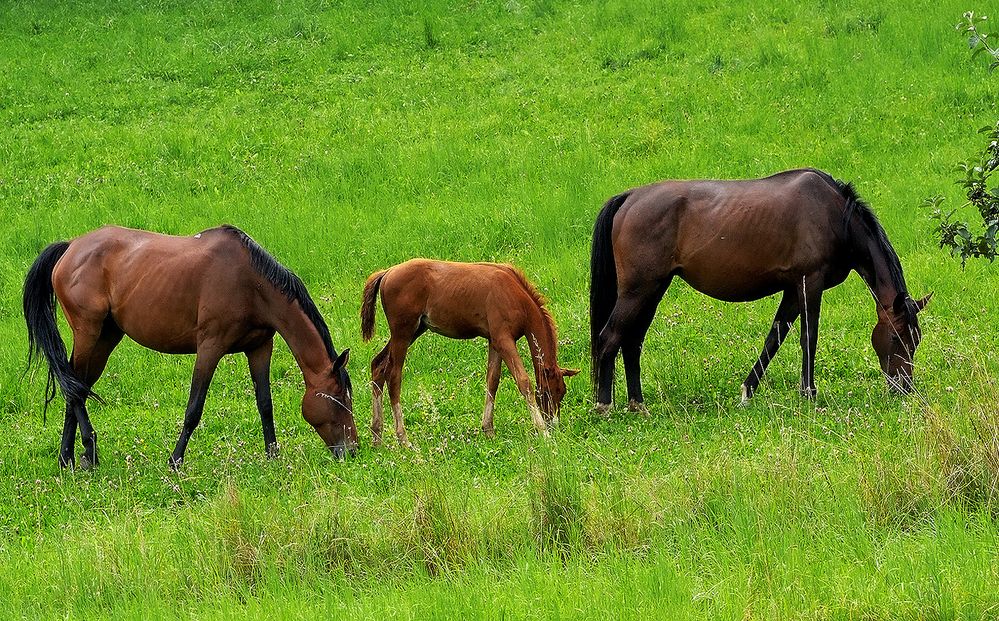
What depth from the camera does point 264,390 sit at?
10727 mm

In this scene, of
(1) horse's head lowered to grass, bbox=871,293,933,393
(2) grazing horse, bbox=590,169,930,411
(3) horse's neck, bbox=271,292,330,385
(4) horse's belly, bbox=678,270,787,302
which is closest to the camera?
(1) horse's head lowered to grass, bbox=871,293,933,393

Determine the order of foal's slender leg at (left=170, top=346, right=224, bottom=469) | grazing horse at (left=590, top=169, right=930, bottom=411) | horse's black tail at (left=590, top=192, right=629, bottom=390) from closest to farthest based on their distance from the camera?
foal's slender leg at (left=170, top=346, right=224, bottom=469) → grazing horse at (left=590, top=169, right=930, bottom=411) → horse's black tail at (left=590, top=192, right=629, bottom=390)

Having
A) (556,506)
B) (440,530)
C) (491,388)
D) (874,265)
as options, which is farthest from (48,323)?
(874,265)

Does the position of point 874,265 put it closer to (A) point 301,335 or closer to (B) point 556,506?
(B) point 556,506

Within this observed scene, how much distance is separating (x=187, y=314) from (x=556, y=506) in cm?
497

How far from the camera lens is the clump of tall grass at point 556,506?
6996 millimetres

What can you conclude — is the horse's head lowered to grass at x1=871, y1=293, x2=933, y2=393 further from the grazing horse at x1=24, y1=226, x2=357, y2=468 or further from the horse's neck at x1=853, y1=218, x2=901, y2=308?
the grazing horse at x1=24, y1=226, x2=357, y2=468

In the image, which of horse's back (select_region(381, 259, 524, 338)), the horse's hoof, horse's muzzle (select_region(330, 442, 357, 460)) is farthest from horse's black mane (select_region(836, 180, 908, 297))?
horse's muzzle (select_region(330, 442, 357, 460))

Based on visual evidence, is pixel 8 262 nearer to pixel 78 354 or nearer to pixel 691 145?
pixel 78 354

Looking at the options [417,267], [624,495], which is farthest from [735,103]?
[624,495]

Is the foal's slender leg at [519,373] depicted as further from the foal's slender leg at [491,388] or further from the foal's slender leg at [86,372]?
the foal's slender leg at [86,372]

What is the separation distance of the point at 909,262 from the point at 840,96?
6776 mm

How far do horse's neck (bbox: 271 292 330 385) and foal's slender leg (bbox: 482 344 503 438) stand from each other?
1494 millimetres

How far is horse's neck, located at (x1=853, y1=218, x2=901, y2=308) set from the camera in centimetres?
1062
